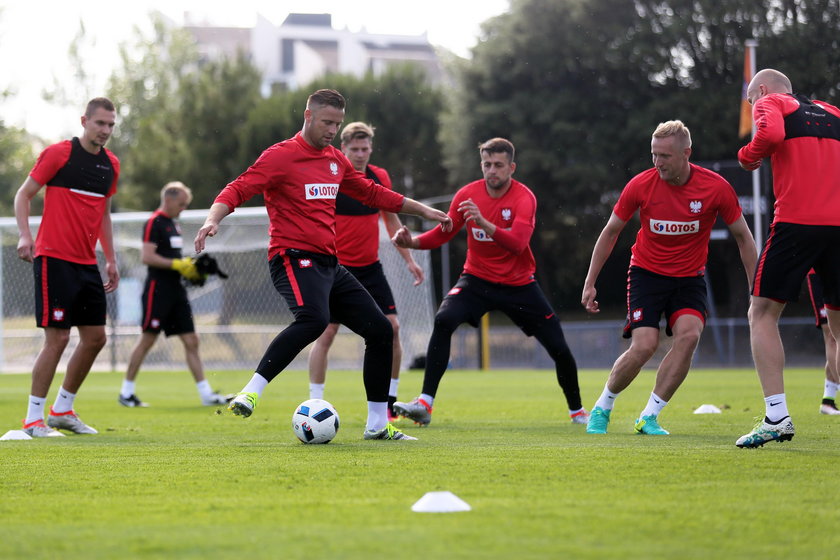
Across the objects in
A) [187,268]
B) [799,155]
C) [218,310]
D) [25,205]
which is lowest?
[218,310]

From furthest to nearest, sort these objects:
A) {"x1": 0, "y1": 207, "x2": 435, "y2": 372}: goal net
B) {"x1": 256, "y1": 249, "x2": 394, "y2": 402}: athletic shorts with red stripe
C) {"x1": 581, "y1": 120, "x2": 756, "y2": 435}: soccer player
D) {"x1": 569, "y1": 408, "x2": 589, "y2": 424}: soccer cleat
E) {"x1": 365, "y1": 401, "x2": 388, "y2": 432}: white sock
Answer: {"x1": 0, "y1": 207, "x2": 435, "y2": 372}: goal net → {"x1": 569, "y1": 408, "x2": 589, "y2": 424}: soccer cleat → {"x1": 581, "y1": 120, "x2": 756, "y2": 435}: soccer player → {"x1": 365, "y1": 401, "x2": 388, "y2": 432}: white sock → {"x1": 256, "y1": 249, "x2": 394, "y2": 402}: athletic shorts with red stripe

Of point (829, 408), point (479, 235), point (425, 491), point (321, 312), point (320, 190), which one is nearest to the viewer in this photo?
point (425, 491)

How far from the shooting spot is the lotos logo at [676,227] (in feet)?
26.3

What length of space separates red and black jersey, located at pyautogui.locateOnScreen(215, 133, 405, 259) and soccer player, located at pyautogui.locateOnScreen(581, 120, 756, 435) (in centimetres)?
195

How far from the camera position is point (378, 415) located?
776cm

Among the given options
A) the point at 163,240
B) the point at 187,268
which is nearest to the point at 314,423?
the point at 187,268

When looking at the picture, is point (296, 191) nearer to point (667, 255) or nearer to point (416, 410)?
point (416, 410)

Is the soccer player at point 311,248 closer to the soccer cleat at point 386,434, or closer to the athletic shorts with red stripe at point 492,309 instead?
the soccer cleat at point 386,434

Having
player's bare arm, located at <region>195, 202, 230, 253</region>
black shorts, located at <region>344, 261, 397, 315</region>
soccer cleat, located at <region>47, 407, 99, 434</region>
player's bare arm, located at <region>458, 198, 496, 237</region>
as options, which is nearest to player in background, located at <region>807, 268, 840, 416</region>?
player's bare arm, located at <region>458, 198, 496, 237</region>

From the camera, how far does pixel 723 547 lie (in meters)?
3.89

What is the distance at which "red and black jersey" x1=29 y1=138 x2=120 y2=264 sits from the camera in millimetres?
8750

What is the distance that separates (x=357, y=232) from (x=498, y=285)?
1298mm

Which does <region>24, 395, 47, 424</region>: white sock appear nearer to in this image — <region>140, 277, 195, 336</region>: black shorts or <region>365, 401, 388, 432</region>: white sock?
<region>365, 401, 388, 432</region>: white sock

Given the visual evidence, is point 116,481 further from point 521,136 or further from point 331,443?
point 521,136
